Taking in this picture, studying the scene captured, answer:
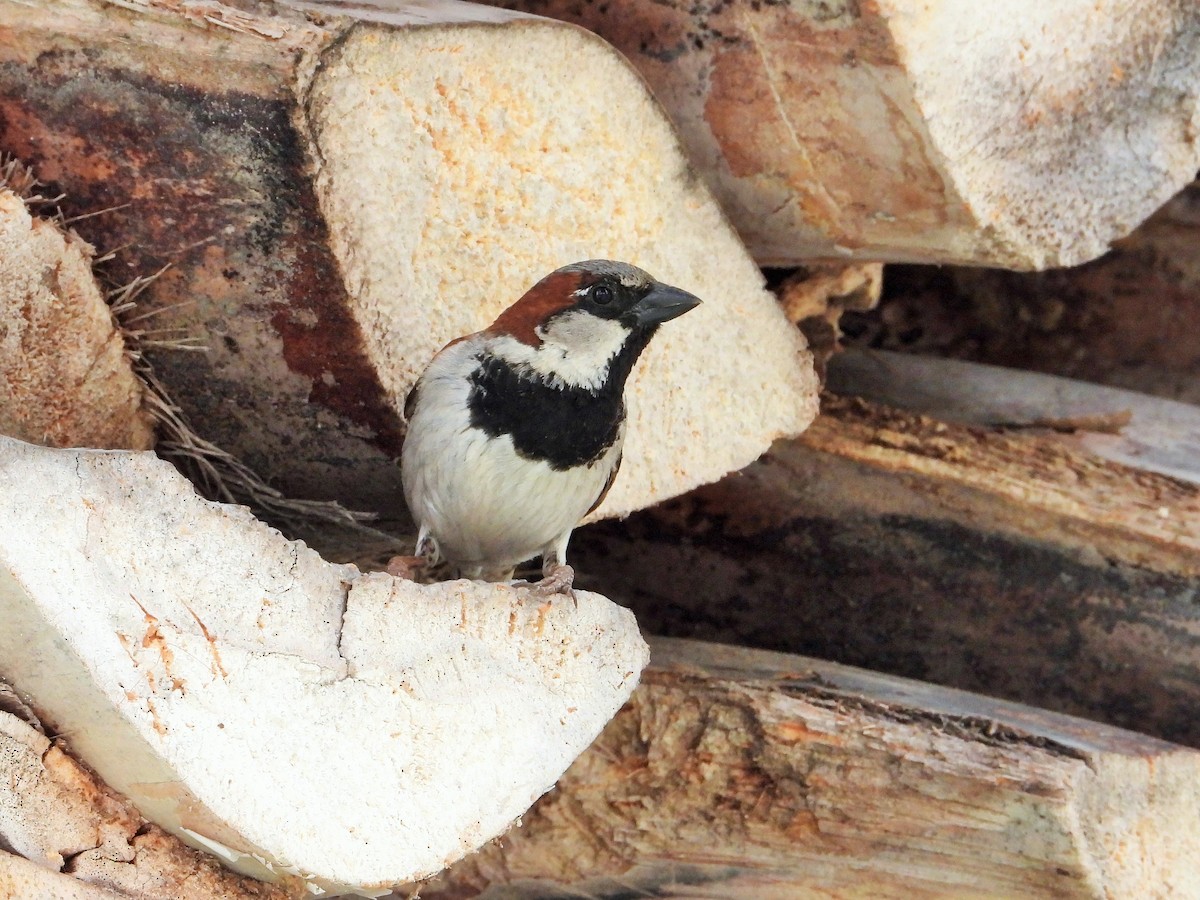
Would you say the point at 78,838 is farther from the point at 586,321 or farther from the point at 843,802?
the point at 843,802

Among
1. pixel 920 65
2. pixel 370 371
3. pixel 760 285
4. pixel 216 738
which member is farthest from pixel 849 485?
pixel 216 738

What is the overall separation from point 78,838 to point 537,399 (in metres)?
0.92

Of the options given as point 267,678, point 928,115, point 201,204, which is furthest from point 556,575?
point 928,115

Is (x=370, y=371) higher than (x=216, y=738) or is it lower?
higher

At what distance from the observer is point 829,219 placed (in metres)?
2.37

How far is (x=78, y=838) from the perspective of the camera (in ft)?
5.22

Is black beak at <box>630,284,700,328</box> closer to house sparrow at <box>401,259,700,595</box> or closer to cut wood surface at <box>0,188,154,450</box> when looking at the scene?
house sparrow at <box>401,259,700,595</box>

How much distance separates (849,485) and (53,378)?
4.97 feet

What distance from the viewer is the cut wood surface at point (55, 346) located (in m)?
1.82

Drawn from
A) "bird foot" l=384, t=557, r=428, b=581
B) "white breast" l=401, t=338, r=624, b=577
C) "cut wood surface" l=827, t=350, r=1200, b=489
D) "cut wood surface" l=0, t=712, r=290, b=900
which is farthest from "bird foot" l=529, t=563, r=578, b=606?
"cut wood surface" l=827, t=350, r=1200, b=489

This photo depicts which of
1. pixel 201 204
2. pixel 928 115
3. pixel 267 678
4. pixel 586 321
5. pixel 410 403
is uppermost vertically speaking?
pixel 928 115

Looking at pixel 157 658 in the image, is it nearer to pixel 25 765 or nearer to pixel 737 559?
pixel 25 765

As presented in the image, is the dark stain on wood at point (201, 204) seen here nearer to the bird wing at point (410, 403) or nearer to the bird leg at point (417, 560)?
the bird wing at point (410, 403)

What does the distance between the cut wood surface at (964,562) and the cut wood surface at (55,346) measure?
1245 mm
